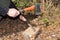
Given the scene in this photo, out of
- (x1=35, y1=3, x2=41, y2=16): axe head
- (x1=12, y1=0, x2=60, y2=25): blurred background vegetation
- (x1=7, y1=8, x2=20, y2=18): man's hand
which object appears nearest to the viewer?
(x1=7, y1=8, x2=20, y2=18): man's hand

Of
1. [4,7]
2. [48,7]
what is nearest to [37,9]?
[48,7]

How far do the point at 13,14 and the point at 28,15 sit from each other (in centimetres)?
62

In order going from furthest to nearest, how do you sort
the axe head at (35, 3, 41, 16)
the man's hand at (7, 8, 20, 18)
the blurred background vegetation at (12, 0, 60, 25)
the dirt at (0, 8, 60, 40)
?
the blurred background vegetation at (12, 0, 60, 25)
the axe head at (35, 3, 41, 16)
the man's hand at (7, 8, 20, 18)
the dirt at (0, 8, 60, 40)

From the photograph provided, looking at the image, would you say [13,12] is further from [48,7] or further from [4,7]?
[48,7]

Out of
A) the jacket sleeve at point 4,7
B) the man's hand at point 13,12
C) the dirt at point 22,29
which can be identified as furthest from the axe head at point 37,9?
the jacket sleeve at point 4,7

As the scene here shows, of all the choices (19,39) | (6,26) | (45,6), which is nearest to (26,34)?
(19,39)

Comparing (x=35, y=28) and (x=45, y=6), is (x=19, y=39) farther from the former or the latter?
(x=45, y=6)

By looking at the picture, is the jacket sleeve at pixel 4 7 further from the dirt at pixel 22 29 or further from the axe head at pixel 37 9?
the axe head at pixel 37 9

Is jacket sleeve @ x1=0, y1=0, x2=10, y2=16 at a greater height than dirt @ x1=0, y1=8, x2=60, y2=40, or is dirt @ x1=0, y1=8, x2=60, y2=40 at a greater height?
jacket sleeve @ x1=0, y1=0, x2=10, y2=16

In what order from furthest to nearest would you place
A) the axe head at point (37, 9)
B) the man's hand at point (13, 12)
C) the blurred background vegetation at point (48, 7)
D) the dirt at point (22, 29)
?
the blurred background vegetation at point (48, 7)
the axe head at point (37, 9)
the man's hand at point (13, 12)
the dirt at point (22, 29)

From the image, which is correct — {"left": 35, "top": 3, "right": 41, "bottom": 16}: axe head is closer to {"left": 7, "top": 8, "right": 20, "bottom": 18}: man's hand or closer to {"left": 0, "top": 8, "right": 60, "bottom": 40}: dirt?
{"left": 0, "top": 8, "right": 60, "bottom": 40}: dirt

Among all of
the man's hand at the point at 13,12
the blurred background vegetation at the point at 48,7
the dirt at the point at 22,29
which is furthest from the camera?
the blurred background vegetation at the point at 48,7

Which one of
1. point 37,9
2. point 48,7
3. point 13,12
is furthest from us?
point 48,7

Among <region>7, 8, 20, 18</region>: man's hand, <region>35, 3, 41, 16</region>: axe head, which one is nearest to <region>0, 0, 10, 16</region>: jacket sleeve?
<region>7, 8, 20, 18</region>: man's hand
